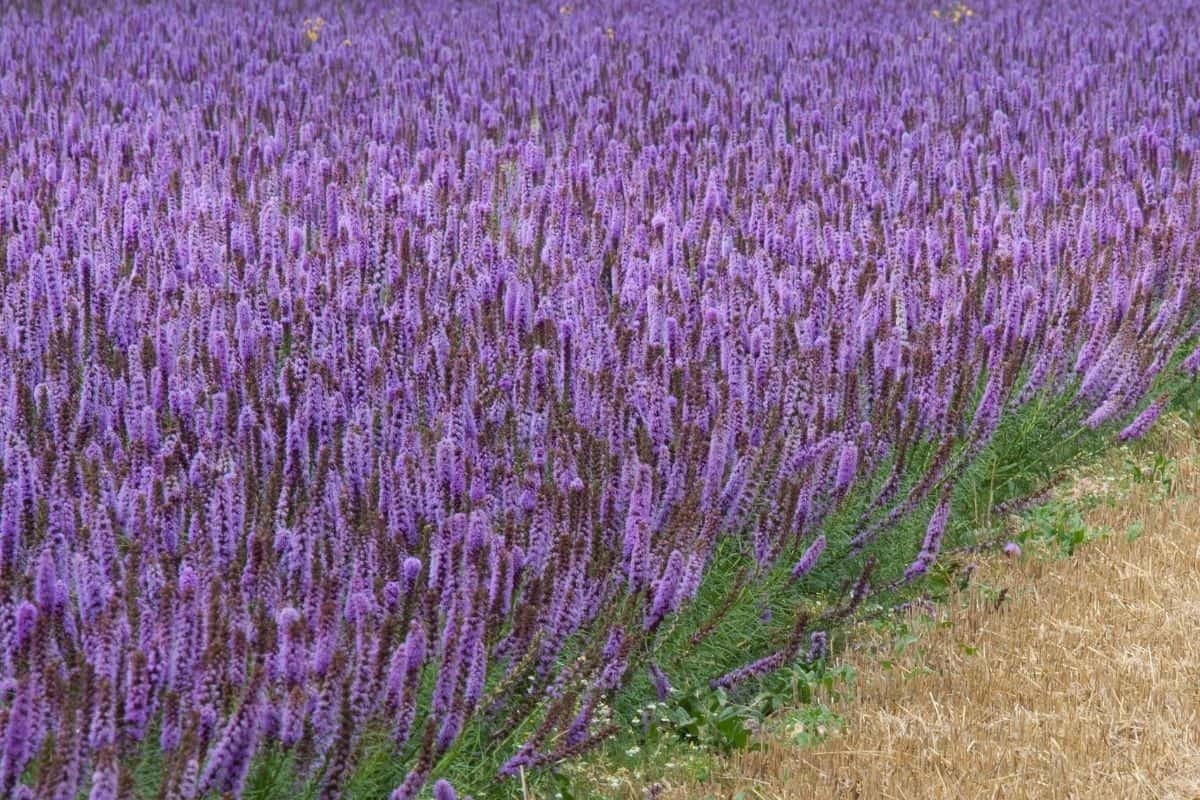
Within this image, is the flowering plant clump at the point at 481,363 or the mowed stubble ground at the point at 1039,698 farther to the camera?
the mowed stubble ground at the point at 1039,698

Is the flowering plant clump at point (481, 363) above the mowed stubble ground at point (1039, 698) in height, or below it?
above

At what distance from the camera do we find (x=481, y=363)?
3.68 metres

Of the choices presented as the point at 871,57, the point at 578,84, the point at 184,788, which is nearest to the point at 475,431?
the point at 184,788

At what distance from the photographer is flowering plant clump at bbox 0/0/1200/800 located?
236cm

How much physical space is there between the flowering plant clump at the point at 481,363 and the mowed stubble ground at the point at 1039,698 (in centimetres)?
24

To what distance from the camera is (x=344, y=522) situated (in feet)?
9.19

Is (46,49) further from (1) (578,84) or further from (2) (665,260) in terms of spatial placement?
(2) (665,260)

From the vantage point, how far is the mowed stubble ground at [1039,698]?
2.87 metres

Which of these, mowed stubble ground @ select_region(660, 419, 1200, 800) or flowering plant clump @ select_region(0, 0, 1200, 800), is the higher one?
flowering plant clump @ select_region(0, 0, 1200, 800)

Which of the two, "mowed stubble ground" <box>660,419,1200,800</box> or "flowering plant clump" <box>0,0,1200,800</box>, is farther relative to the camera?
"mowed stubble ground" <box>660,419,1200,800</box>

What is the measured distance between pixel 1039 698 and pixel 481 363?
4.64 ft

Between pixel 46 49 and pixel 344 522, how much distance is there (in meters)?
6.95

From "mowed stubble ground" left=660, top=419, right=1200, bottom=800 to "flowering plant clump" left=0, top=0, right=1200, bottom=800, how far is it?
24cm

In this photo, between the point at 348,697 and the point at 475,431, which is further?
the point at 475,431
